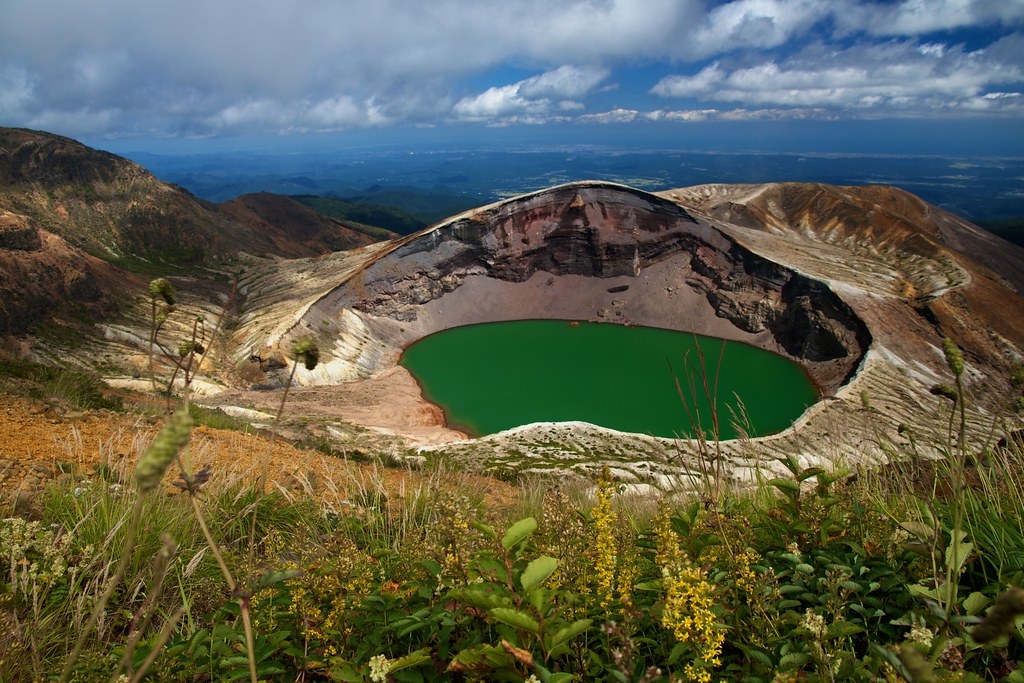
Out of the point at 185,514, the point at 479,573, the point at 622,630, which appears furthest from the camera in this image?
the point at 185,514

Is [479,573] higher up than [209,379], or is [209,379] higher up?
[479,573]

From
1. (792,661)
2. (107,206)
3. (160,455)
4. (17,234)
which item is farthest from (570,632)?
(107,206)

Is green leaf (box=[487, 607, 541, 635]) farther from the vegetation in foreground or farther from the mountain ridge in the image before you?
the mountain ridge

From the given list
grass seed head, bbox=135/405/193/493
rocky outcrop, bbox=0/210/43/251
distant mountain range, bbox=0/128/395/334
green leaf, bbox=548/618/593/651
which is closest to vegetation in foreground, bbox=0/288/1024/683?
green leaf, bbox=548/618/593/651

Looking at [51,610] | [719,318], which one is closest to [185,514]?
[51,610]

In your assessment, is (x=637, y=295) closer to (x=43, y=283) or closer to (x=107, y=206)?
(x=43, y=283)

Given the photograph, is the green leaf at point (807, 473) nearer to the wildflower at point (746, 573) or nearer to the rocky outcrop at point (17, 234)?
the wildflower at point (746, 573)

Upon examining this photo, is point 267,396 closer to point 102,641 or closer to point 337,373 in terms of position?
point 337,373
